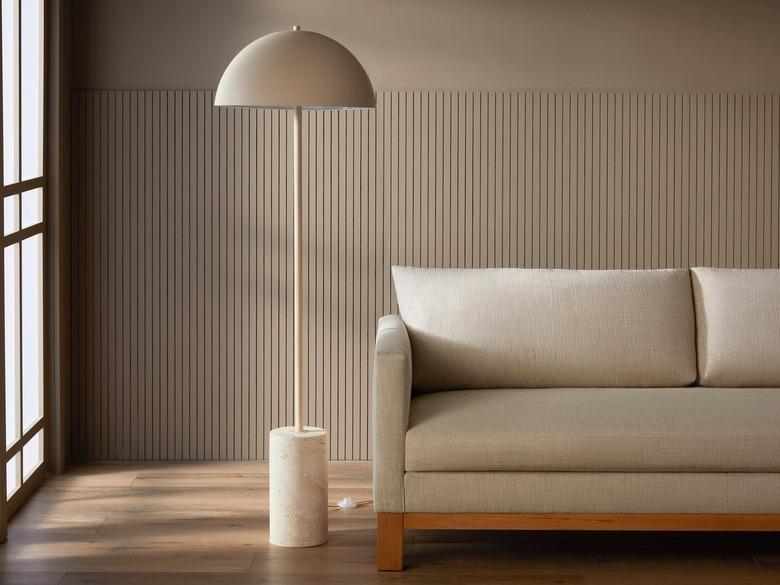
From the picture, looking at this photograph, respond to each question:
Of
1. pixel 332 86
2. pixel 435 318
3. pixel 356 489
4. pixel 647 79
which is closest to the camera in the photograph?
pixel 332 86

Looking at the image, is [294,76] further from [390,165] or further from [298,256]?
[390,165]

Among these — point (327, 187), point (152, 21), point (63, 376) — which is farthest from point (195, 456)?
point (152, 21)

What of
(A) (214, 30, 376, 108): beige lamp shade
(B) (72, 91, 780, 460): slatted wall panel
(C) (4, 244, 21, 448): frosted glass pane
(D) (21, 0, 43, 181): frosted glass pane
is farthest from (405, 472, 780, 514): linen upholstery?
(D) (21, 0, 43, 181): frosted glass pane

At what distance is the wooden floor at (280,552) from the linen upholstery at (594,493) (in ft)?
0.64

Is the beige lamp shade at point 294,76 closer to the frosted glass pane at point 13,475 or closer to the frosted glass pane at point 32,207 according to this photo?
the frosted glass pane at point 32,207

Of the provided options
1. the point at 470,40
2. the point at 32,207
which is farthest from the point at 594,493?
the point at 32,207

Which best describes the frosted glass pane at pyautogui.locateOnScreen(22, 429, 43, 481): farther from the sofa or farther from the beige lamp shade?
the beige lamp shade

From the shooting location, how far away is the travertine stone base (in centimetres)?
329

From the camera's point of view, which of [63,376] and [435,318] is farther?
[63,376]

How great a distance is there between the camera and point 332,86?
3.14 metres

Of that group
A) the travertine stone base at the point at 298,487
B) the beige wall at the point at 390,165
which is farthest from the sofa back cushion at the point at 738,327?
the travertine stone base at the point at 298,487

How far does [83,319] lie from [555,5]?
2254mm

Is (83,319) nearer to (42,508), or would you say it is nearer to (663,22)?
(42,508)

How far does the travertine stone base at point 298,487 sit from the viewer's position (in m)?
3.29
